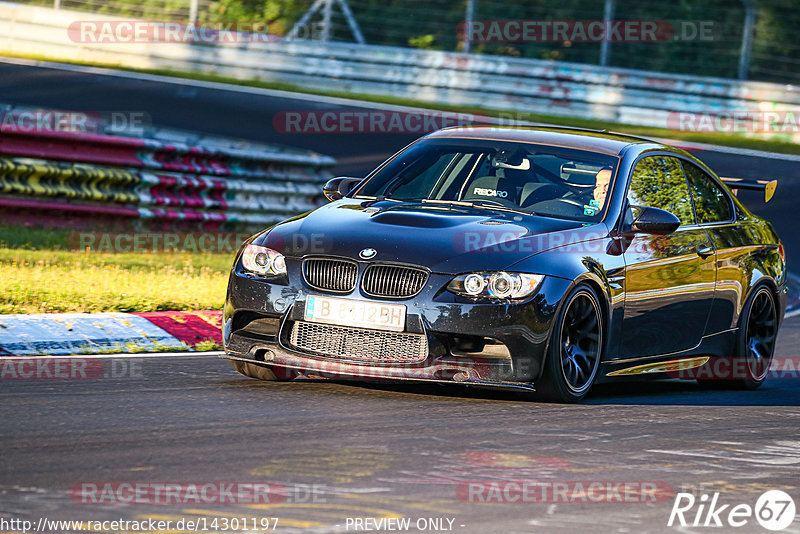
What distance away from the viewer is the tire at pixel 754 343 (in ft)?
31.0

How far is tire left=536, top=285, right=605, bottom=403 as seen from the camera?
24.4ft

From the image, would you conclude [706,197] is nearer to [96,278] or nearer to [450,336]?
[450,336]

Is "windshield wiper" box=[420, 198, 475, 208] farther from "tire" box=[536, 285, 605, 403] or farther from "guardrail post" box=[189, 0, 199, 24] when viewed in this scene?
"guardrail post" box=[189, 0, 199, 24]

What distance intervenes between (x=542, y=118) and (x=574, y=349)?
17.4 meters

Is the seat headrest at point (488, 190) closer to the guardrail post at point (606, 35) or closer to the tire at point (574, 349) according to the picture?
the tire at point (574, 349)

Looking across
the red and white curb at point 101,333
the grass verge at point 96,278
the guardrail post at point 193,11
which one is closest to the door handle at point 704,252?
the red and white curb at point 101,333

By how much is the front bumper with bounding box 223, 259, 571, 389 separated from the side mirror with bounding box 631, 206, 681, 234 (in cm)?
100

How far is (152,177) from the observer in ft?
47.1

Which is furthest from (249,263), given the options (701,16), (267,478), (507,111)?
(701,16)

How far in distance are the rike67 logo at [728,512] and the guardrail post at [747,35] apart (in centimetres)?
1928

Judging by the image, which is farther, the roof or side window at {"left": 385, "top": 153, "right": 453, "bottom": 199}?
the roof

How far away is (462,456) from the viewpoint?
6.07m

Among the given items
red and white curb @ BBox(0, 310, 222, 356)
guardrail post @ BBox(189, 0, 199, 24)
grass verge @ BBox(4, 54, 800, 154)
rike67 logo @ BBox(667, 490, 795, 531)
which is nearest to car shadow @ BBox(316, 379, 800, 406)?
red and white curb @ BBox(0, 310, 222, 356)

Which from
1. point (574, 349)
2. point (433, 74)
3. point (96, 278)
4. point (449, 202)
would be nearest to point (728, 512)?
point (574, 349)
